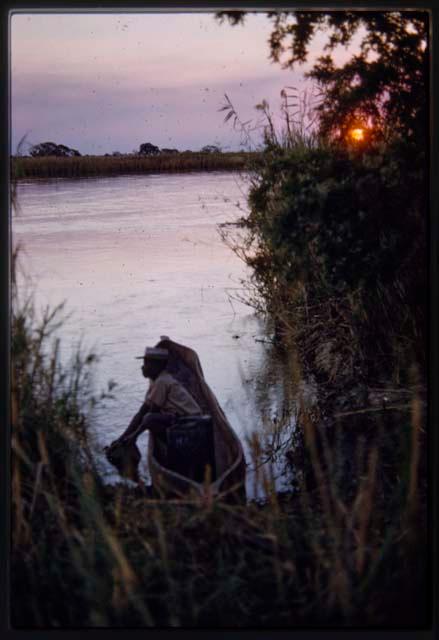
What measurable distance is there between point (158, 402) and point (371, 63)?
150cm

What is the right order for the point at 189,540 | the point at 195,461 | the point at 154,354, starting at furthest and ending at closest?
the point at 195,461, the point at 154,354, the point at 189,540

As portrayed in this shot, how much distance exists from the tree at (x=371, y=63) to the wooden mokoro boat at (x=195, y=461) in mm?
1052

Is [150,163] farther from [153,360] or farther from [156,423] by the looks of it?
[156,423]

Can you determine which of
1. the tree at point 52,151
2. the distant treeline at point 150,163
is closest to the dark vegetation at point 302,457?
the distant treeline at point 150,163

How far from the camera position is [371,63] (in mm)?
3914

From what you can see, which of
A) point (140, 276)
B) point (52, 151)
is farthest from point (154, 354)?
point (52, 151)

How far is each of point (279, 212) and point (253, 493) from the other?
3.61 feet

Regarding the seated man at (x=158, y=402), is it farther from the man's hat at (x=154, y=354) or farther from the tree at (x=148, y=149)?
the tree at (x=148, y=149)

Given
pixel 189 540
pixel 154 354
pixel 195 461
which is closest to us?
pixel 189 540

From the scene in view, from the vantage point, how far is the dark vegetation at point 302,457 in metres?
3.71

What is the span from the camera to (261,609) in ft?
12.2

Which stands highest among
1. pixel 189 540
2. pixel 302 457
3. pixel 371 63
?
pixel 371 63

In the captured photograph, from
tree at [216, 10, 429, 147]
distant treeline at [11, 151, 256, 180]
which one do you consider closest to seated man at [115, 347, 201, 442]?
distant treeline at [11, 151, 256, 180]

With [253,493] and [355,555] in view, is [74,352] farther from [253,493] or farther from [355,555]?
[355,555]
